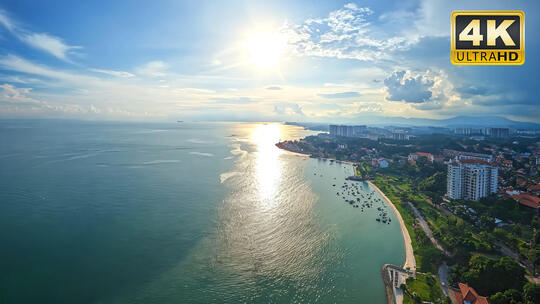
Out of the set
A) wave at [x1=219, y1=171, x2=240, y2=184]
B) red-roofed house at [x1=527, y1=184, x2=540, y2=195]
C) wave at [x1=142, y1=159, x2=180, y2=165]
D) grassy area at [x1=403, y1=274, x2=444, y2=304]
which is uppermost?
wave at [x1=142, y1=159, x2=180, y2=165]

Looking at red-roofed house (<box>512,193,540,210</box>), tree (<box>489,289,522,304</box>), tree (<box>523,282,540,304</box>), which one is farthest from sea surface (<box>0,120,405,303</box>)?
red-roofed house (<box>512,193,540,210</box>)

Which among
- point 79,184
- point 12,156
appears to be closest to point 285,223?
point 79,184

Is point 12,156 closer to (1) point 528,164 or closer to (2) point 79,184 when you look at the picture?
(2) point 79,184

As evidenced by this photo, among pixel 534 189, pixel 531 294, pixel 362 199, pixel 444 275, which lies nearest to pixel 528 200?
pixel 534 189

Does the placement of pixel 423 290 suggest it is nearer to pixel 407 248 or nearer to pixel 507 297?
pixel 507 297

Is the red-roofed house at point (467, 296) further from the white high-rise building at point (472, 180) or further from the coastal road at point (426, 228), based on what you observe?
the white high-rise building at point (472, 180)

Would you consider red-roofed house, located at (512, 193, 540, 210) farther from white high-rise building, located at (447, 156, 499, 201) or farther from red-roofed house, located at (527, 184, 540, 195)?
red-roofed house, located at (527, 184, 540, 195)
